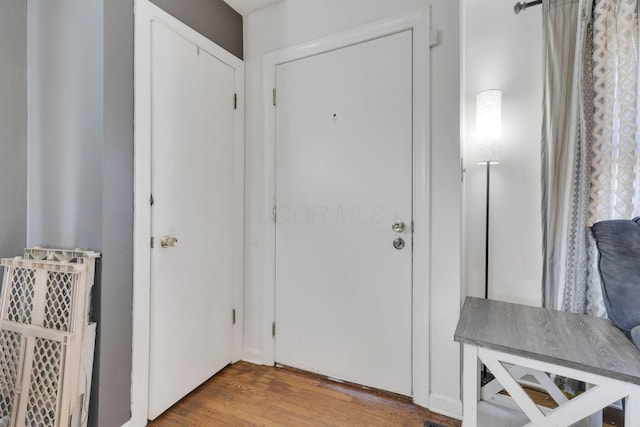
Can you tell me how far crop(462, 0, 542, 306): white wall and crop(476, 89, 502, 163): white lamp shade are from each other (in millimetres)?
99

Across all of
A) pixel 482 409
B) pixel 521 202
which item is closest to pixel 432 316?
pixel 482 409

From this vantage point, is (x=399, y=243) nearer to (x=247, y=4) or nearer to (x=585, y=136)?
(x=585, y=136)

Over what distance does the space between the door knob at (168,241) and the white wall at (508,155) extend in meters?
1.65

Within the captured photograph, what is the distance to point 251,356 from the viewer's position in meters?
2.06

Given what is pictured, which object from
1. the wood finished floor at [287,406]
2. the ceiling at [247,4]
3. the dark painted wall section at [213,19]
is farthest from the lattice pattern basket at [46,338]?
the ceiling at [247,4]

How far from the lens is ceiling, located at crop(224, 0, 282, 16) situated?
193 cm

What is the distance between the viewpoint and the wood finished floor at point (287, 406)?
1.51m

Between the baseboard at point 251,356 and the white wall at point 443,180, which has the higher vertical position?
the white wall at point 443,180

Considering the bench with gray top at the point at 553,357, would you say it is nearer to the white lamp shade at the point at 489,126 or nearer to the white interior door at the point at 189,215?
the white lamp shade at the point at 489,126

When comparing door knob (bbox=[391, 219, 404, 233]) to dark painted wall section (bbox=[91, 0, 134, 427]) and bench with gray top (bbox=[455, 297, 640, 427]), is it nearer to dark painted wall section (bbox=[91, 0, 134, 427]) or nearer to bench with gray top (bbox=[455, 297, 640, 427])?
bench with gray top (bbox=[455, 297, 640, 427])

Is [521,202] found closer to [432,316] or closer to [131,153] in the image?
[432,316]

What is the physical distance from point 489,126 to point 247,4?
68.3 inches

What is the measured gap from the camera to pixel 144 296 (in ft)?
4.79

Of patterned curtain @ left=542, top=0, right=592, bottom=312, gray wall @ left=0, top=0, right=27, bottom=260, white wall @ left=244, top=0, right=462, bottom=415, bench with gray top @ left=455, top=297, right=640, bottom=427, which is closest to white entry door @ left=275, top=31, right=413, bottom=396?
white wall @ left=244, top=0, right=462, bottom=415
